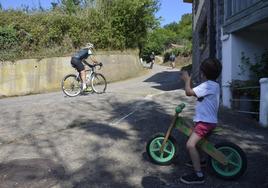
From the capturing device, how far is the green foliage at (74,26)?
68.7 ft

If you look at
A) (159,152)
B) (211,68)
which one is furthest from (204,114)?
(159,152)

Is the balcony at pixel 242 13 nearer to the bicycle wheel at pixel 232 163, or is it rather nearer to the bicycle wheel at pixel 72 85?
the bicycle wheel at pixel 232 163

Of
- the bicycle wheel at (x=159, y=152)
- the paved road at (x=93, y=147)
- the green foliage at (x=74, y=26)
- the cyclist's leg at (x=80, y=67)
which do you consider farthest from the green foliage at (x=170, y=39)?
the bicycle wheel at (x=159, y=152)

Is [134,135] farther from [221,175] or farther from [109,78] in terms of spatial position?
[109,78]

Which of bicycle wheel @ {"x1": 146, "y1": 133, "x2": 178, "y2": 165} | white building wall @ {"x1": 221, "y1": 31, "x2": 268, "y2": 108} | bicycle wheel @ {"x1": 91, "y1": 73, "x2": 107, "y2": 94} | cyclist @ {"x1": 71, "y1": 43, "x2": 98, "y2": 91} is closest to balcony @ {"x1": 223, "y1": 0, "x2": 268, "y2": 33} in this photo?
white building wall @ {"x1": 221, "y1": 31, "x2": 268, "y2": 108}

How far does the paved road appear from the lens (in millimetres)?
5426

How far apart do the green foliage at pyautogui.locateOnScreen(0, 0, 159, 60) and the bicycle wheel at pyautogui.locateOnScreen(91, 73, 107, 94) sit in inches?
275

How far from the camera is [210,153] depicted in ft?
17.3

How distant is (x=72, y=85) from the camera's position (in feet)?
44.5

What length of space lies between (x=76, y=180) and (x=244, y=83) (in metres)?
6.13

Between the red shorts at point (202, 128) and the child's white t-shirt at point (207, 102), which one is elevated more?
the child's white t-shirt at point (207, 102)

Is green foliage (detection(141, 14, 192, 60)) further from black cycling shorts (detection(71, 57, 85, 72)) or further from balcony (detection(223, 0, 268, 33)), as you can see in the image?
balcony (detection(223, 0, 268, 33))

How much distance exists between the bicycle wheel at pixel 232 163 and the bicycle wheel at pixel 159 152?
648mm

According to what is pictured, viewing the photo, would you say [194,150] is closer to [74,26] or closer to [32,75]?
[32,75]
